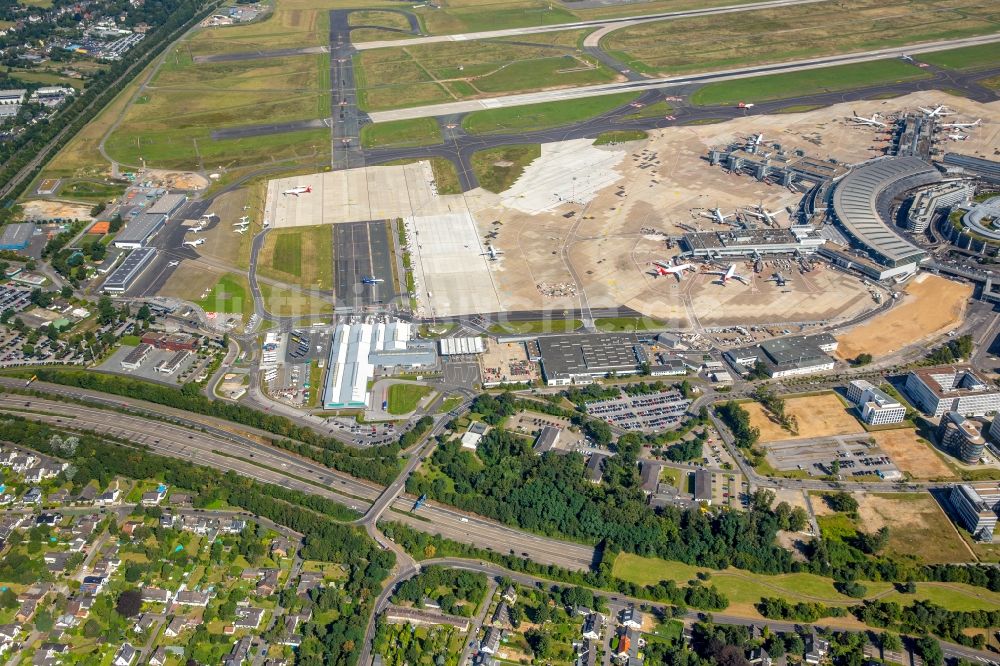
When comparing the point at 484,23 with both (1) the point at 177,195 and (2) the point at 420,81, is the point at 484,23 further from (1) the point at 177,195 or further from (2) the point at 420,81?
(1) the point at 177,195

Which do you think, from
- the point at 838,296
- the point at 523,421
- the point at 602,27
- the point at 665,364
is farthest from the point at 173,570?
the point at 602,27

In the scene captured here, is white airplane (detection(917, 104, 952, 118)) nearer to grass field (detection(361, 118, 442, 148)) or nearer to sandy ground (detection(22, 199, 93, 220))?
grass field (detection(361, 118, 442, 148))

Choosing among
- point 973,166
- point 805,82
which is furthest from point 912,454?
point 805,82

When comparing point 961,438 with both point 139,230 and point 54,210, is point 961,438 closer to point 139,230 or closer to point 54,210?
point 139,230

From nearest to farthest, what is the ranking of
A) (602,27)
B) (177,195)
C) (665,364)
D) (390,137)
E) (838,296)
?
(665,364) → (838,296) → (177,195) → (390,137) → (602,27)

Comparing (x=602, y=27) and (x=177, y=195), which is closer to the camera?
(x=177, y=195)

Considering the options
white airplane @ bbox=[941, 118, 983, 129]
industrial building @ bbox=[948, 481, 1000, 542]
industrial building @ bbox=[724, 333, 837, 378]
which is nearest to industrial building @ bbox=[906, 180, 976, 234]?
white airplane @ bbox=[941, 118, 983, 129]

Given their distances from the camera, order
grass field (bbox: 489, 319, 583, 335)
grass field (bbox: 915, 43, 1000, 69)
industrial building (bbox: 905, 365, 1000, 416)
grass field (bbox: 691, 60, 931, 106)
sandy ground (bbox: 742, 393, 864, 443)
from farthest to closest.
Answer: grass field (bbox: 915, 43, 1000, 69) → grass field (bbox: 691, 60, 931, 106) → grass field (bbox: 489, 319, 583, 335) → industrial building (bbox: 905, 365, 1000, 416) → sandy ground (bbox: 742, 393, 864, 443)
